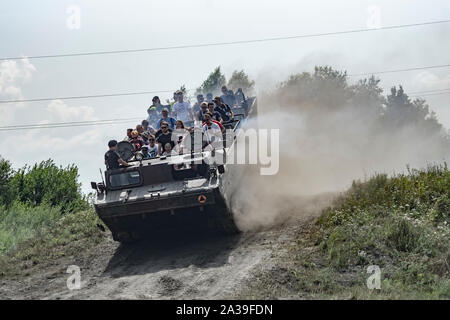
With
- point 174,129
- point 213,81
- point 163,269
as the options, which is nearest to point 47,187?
point 174,129

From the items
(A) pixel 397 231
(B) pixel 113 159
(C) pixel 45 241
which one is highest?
(B) pixel 113 159

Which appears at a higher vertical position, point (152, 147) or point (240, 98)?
point (240, 98)

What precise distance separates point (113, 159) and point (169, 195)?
1.84 meters

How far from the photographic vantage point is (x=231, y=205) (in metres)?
12.8

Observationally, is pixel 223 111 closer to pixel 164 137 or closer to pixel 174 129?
pixel 174 129

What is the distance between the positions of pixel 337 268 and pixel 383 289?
157 centimetres

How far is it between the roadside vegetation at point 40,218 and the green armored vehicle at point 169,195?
1940mm

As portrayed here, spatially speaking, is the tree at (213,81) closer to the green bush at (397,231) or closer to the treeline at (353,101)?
the treeline at (353,101)

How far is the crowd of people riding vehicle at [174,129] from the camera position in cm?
1349

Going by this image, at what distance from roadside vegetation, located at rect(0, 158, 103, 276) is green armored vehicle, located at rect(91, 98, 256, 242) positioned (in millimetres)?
1940

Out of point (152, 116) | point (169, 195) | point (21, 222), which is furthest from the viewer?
point (21, 222)

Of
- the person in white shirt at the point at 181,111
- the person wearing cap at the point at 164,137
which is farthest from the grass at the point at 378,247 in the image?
the person in white shirt at the point at 181,111

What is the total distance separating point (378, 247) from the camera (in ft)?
34.8

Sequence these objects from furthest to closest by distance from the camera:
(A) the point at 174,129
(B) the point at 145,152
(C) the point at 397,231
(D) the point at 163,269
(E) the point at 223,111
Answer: (E) the point at 223,111, (A) the point at 174,129, (B) the point at 145,152, (D) the point at 163,269, (C) the point at 397,231
